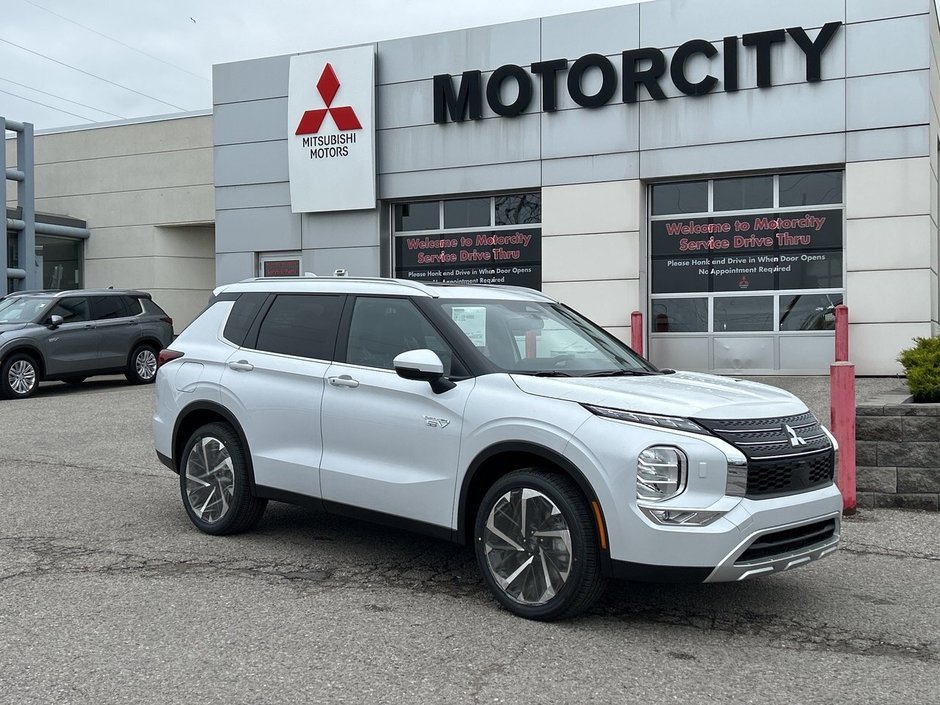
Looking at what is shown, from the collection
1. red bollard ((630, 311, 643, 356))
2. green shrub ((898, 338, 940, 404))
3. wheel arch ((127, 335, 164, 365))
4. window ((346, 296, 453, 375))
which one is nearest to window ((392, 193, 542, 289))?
red bollard ((630, 311, 643, 356))

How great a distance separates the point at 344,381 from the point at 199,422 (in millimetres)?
1648

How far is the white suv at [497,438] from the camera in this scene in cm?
465

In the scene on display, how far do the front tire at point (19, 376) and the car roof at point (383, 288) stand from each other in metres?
10.8

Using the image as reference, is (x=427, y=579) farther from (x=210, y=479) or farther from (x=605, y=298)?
(x=605, y=298)

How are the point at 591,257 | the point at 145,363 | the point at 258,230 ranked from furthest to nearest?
the point at 258,230
the point at 145,363
the point at 591,257

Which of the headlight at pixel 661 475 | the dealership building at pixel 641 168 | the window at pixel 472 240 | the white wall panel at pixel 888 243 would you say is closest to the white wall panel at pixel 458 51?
the dealership building at pixel 641 168

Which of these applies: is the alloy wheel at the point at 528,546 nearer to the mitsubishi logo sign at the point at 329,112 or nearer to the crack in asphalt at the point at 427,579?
the crack in asphalt at the point at 427,579

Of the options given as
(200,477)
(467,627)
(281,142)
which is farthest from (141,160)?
(467,627)

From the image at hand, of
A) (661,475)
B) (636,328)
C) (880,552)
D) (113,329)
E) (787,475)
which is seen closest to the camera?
(661,475)

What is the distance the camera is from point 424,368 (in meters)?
5.32

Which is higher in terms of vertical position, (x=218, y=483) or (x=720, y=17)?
(x=720, y=17)

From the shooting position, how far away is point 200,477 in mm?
6930

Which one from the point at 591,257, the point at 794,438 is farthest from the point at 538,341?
the point at 591,257

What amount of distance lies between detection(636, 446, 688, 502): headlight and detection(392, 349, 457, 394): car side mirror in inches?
49.1
